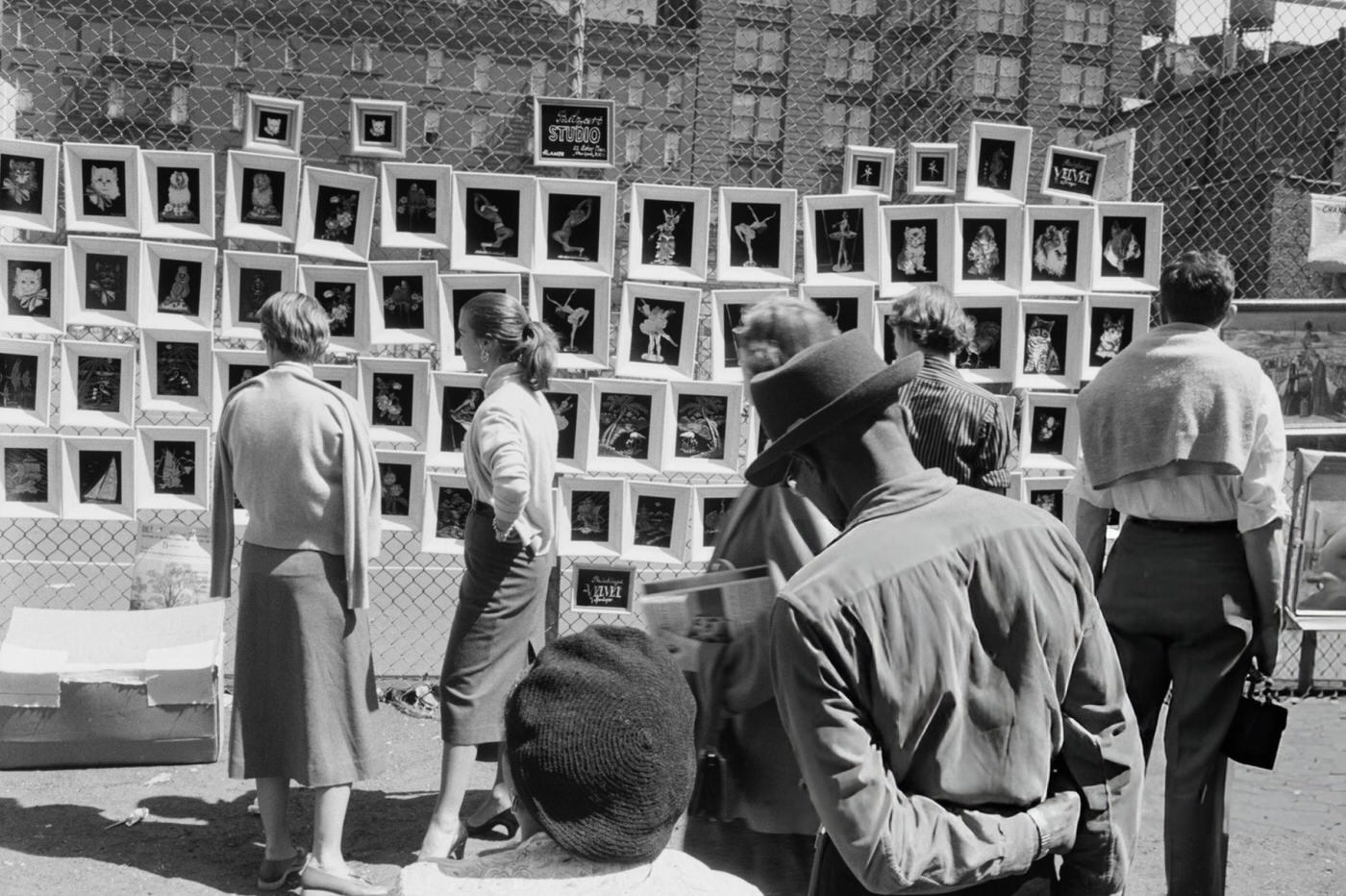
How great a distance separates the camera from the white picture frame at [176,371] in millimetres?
5316

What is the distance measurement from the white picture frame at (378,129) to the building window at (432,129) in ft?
1.90

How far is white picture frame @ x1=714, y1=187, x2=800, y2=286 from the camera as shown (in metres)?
5.47

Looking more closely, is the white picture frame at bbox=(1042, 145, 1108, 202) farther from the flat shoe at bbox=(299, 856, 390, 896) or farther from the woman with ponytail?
the flat shoe at bbox=(299, 856, 390, 896)

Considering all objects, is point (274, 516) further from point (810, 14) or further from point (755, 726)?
point (810, 14)

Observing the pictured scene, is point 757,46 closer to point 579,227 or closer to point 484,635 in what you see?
point 579,227

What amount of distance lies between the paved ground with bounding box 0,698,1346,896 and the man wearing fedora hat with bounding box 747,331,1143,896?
276cm

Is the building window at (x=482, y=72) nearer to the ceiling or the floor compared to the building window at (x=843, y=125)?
nearer to the ceiling

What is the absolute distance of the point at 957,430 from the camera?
3832 mm

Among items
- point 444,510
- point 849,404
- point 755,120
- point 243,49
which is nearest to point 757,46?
point 755,120

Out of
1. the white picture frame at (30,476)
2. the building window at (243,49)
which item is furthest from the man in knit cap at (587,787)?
the building window at (243,49)

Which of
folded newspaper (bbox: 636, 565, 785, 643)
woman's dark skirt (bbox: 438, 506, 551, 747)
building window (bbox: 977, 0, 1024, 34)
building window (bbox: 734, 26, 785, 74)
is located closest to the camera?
folded newspaper (bbox: 636, 565, 785, 643)

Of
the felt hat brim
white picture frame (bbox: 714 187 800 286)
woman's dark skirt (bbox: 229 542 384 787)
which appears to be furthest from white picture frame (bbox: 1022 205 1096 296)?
the felt hat brim

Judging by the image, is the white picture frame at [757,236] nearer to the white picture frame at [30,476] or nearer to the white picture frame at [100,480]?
the white picture frame at [100,480]

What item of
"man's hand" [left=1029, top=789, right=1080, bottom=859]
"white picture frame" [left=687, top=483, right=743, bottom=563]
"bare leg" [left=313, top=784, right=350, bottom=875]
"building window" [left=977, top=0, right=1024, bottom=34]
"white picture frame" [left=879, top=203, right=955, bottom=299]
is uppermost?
"building window" [left=977, top=0, right=1024, bottom=34]
